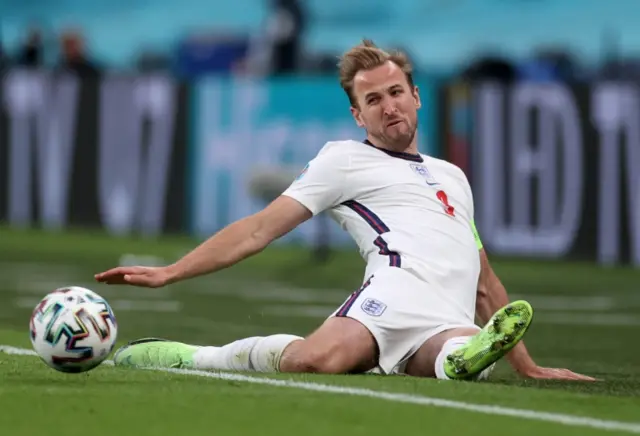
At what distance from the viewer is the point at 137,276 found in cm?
716

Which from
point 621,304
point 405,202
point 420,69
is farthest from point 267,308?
point 420,69

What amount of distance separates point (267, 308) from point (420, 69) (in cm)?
1035

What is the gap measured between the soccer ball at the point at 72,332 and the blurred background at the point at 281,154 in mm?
4895

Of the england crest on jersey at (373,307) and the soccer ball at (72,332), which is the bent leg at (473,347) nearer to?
the england crest on jersey at (373,307)

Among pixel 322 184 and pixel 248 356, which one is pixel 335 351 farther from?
pixel 322 184

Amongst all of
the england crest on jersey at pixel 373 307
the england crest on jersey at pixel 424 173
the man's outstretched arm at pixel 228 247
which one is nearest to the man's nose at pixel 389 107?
the england crest on jersey at pixel 424 173

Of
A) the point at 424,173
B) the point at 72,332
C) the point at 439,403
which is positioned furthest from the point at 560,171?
the point at 439,403

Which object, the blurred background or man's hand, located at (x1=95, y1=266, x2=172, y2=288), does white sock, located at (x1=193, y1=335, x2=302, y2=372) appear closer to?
man's hand, located at (x1=95, y1=266, x2=172, y2=288)

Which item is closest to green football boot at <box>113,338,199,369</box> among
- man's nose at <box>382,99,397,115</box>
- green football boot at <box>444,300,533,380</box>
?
green football boot at <box>444,300,533,380</box>

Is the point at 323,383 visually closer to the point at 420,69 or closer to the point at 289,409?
the point at 289,409

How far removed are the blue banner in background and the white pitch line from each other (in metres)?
10.8

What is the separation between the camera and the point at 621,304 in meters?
13.4

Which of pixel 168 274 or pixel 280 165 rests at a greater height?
pixel 168 274

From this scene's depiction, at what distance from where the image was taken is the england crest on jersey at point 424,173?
26.8ft
